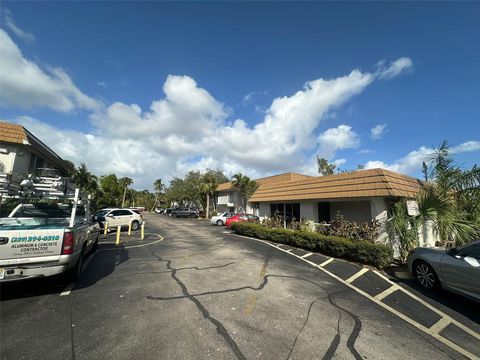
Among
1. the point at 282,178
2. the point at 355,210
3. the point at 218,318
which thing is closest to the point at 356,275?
the point at 218,318

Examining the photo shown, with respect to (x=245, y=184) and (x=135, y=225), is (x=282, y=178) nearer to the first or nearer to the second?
(x=245, y=184)

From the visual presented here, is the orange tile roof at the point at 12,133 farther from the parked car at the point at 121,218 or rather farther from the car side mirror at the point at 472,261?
the car side mirror at the point at 472,261

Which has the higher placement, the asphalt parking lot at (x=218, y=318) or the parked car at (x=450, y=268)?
the parked car at (x=450, y=268)

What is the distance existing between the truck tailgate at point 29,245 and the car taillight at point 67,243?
0.07 metres

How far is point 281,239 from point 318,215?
4425mm

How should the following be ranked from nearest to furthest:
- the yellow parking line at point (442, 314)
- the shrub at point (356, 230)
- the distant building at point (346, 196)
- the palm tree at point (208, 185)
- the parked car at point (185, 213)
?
the yellow parking line at point (442, 314), the shrub at point (356, 230), the distant building at point (346, 196), the palm tree at point (208, 185), the parked car at point (185, 213)

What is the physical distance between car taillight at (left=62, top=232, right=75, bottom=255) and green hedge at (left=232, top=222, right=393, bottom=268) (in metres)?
8.99

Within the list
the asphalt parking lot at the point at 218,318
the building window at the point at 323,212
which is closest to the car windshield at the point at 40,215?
the asphalt parking lot at the point at 218,318

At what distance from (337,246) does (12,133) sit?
63.6 ft

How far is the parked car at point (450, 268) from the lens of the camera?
4.96 metres

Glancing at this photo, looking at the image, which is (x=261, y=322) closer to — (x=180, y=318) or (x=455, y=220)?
(x=180, y=318)

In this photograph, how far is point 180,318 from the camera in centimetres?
409

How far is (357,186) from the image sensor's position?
1226cm

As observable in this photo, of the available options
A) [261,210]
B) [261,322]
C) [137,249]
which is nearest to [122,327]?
[261,322]
